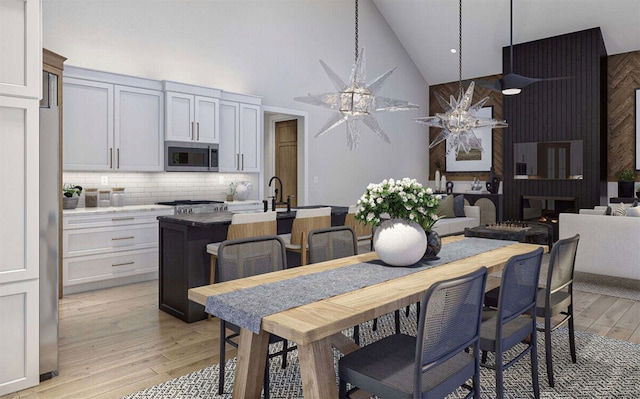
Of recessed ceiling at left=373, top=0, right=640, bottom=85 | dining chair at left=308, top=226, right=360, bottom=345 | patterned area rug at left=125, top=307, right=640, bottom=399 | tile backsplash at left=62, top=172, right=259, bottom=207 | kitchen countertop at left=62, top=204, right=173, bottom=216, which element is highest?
recessed ceiling at left=373, top=0, right=640, bottom=85

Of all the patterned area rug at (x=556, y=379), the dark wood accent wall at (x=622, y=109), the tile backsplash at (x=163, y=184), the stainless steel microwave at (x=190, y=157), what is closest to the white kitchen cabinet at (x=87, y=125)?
the tile backsplash at (x=163, y=184)

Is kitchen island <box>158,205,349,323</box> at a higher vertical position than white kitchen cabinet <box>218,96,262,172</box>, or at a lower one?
lower

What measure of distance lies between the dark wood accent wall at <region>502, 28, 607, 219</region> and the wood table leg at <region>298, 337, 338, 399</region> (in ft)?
24.0

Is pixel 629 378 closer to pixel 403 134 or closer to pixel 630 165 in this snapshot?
pixel 630 165

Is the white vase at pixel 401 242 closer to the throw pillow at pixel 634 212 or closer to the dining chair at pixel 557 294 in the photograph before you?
the dining chair at pixel 557 294

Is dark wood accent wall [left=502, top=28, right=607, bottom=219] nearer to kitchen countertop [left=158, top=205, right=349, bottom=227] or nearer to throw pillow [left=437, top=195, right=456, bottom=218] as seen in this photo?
throw pillow [left=437, top=195, right=456, bottom=218]

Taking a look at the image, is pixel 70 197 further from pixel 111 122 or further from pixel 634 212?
pixel 634 212

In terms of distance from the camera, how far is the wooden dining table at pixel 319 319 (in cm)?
159

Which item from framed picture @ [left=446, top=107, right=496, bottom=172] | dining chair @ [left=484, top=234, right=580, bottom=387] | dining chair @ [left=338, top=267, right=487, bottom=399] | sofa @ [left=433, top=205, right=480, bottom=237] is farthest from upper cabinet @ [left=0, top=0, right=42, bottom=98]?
framed picture @ [left=446, top=107, right=496, bottom=172]

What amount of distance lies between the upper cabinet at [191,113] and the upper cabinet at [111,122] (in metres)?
0.12

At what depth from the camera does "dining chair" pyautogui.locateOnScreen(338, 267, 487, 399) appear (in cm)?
155

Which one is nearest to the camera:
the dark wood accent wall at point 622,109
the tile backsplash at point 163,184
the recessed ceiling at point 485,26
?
the tile backsplash at point 163,184

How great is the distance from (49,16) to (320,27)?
4339 millimetres

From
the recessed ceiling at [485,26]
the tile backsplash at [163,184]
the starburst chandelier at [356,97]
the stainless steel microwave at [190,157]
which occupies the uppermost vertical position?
the recessed ceiling at [485,26]
